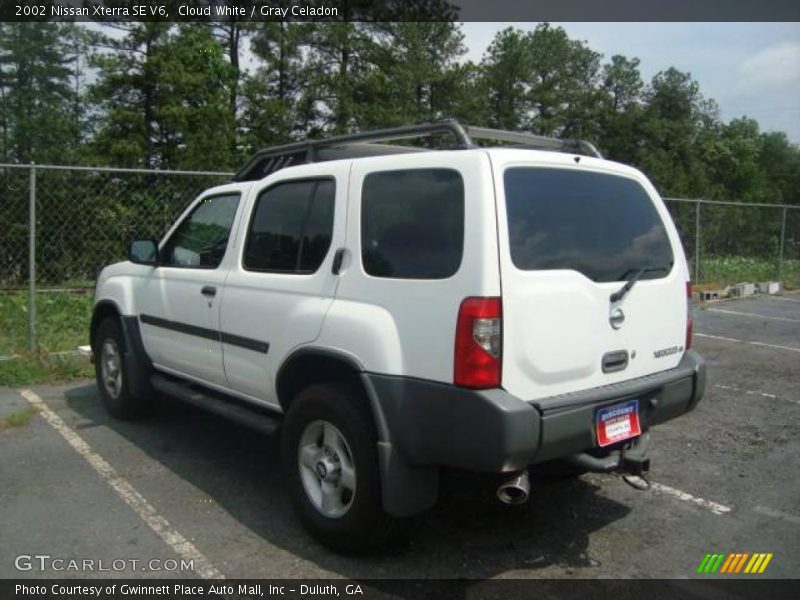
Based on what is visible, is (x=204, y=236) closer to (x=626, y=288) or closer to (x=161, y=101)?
(x=626, y=288)

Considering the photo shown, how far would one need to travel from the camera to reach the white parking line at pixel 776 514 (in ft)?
12.6

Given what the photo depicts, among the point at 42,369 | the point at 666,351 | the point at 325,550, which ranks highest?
A: the point at 666,351

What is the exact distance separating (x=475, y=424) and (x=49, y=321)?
7.59 m

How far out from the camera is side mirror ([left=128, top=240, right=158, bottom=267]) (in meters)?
5.00

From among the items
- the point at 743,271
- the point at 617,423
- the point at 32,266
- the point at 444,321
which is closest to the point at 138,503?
the point at 444,321

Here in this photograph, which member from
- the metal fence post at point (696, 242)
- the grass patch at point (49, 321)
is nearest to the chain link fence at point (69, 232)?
the grass patch at point (49, 321)

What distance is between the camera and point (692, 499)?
413cm

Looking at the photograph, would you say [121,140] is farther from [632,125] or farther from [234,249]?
[632,125]

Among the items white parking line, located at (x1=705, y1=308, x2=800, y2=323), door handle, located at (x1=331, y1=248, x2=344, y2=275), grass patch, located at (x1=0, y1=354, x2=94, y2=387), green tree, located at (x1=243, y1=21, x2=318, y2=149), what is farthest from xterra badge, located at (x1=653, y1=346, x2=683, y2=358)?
green tree, located at (x1=243, y1=21, x2=318, y2=149)

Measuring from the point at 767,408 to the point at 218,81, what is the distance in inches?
778

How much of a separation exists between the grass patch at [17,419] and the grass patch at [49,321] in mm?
1785

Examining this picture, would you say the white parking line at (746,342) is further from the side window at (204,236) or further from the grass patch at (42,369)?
the grass patch at (42,369)

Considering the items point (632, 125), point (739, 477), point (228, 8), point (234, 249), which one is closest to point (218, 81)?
point (228, 8)

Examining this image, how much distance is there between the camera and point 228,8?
23594mm
